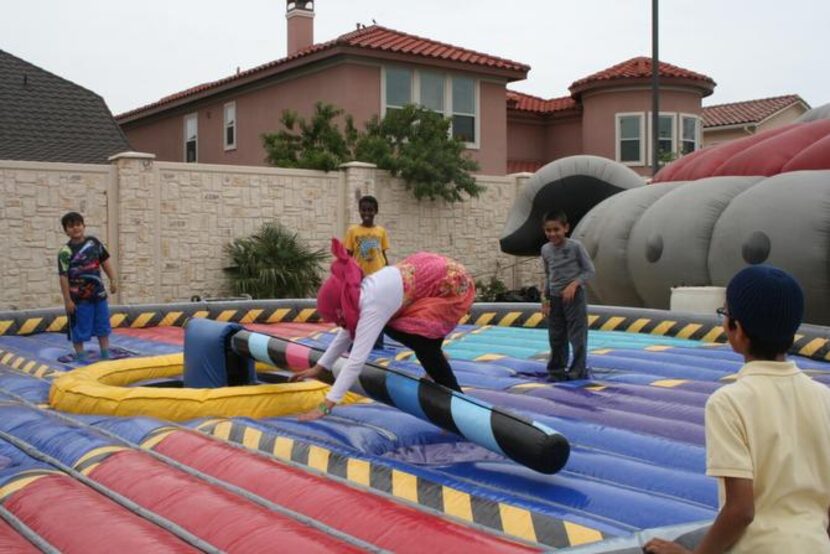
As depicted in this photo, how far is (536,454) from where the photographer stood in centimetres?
322

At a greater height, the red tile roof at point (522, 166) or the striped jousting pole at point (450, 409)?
the red tile roof at point (522, 166)

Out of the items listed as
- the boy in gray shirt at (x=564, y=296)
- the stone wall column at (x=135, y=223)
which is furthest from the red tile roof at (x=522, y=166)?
the boy in gray shirt at (x=564, y=296)

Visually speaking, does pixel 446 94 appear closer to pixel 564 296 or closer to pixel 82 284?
pixel 82 284

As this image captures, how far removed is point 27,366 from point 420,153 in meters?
8.46

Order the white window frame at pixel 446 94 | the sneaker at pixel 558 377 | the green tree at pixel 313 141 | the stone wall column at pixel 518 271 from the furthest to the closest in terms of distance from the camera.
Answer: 1. the white window frame at pixel 446 94
2. the stone wall column at pixel 518 271
3. the green tree at pixel 313 141
4. the sneaker at pixel 558 377

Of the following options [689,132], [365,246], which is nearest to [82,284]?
[365,246]

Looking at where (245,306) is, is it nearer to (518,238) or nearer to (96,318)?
(96,318)

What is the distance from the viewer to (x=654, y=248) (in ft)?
29.7

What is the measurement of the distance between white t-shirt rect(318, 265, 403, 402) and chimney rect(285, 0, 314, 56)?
17.3 metres

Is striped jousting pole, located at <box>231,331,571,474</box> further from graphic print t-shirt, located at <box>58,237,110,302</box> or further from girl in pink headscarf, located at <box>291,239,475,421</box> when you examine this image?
graphic print t-shirt, located at <box>58,237,110,302</box>

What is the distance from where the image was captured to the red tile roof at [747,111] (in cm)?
2577

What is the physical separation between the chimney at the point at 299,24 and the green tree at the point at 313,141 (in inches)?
210

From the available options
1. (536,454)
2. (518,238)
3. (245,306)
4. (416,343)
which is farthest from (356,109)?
(536,454)

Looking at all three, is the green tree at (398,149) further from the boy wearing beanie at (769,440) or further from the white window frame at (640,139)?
the boy wearing beanie at (769,440)
